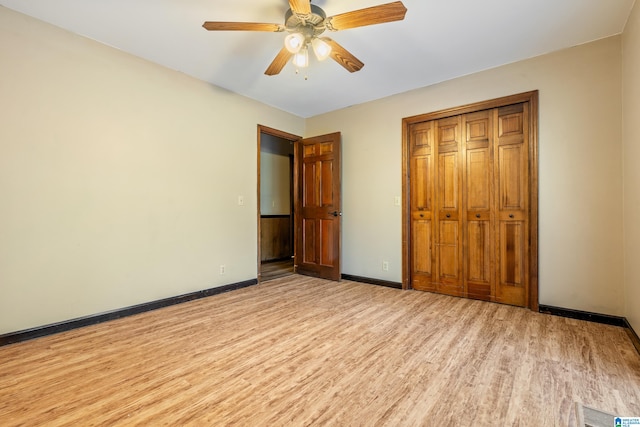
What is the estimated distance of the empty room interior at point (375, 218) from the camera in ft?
5.47

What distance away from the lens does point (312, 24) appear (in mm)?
2115

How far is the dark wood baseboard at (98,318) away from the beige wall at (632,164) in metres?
4.00

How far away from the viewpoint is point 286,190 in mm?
6473

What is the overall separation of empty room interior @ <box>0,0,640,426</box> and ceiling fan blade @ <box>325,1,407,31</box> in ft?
0.06

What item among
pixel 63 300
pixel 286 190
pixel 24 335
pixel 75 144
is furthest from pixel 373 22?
pixel 286 190

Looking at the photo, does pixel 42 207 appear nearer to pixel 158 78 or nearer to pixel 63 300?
pixel 63 300

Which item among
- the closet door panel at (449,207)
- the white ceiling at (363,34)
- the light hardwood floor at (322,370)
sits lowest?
the light hardwood floor at (322,370)

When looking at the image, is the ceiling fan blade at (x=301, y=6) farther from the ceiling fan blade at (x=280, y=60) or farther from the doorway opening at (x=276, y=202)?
the doorway opening at (x=276, y=202)

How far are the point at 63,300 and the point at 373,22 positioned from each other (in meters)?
3.33

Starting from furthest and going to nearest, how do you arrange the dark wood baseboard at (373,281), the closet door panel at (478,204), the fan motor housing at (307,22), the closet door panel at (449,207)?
1. the dark wood baseboard at (373,281)
2. the closet door panel at (449,207)
3. the closet door panel at (478,204)
4. the fan motor housing at (307,22)

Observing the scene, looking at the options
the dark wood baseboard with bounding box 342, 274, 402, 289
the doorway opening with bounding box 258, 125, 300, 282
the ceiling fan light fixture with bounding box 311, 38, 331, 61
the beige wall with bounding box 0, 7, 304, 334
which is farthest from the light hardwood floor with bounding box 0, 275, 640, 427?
the doorway opening with bounding box 258, 125, 300, 282

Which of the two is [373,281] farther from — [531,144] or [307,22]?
[307,22]

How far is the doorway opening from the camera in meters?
5.89

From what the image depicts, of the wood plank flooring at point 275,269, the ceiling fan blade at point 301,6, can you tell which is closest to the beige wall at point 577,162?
Answer: the ceiling fan blade at point 301,6
